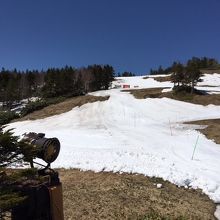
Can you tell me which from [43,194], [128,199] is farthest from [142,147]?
[43,194]

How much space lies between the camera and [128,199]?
11.6m

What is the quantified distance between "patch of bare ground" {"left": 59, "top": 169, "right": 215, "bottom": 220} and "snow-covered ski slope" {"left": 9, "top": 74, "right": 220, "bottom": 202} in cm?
71

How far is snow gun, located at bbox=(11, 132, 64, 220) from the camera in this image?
577 cm

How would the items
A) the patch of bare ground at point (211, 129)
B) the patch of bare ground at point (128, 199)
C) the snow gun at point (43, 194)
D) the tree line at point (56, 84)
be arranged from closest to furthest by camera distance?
the snow gun at point (43, 194)
the patch of bare ground at point (128, 199)
the patch of bare ground at point (211, 129)
the tree line at point (56, 84)

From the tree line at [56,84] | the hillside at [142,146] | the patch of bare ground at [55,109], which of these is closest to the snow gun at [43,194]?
the hillside at [142,146]

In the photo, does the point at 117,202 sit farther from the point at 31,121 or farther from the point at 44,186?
the point at 31,121

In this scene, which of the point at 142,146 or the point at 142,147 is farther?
the point at 142,146

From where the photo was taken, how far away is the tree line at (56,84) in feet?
214

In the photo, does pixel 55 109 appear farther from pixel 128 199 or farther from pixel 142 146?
pixel 128 199

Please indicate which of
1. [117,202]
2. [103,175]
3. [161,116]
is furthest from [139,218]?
[161,116]

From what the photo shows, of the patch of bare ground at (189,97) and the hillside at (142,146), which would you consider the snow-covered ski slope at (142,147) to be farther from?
the patch of bare ground at (189,97)

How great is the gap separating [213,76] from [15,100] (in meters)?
43.8

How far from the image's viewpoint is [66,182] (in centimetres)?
1359

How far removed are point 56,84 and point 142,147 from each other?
161 ft
